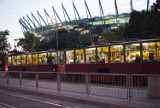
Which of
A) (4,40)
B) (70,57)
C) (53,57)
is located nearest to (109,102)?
(70,57)

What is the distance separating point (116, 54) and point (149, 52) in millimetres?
2951

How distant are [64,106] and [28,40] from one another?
8449cm

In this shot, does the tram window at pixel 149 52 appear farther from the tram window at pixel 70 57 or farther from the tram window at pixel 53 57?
the tram window at pixel 53 57

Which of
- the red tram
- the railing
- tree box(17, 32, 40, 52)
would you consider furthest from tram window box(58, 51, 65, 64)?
tree box(17, 32, 40, 52)

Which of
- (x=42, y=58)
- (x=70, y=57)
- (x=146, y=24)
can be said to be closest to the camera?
(x=70, y=57)

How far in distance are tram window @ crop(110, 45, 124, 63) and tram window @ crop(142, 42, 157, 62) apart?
195cm

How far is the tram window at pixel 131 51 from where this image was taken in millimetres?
22641

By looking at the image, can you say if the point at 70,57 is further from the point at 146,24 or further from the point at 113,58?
the point at 146,24

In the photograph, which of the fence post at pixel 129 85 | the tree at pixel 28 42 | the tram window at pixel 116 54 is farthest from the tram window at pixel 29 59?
the tree at pixel 28 42

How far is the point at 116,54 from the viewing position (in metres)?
24.3

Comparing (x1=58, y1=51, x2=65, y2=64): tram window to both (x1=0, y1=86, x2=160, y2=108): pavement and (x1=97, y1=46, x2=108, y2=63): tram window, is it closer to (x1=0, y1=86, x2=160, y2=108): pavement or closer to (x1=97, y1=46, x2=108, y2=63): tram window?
(x1=97, y1=46, x2=108, y2=63): tram window

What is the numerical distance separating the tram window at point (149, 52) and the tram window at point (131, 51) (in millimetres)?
496

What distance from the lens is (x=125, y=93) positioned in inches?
502

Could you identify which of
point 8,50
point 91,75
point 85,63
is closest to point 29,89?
point 91,75
